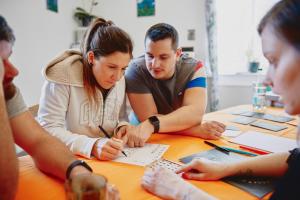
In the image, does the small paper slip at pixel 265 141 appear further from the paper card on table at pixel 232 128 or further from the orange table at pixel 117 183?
the orange table at pixel 117 183

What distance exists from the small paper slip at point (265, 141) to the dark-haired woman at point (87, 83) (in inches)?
20.4

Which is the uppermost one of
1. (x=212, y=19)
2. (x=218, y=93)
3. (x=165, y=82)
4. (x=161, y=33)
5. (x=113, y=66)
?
(x=212, y=19)

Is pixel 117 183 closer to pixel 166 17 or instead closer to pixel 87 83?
pixel 87 83

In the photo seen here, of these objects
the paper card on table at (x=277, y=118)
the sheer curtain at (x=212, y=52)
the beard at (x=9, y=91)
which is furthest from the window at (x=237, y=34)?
the beard at (x=9, y=91)

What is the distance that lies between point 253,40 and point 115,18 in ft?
6.19

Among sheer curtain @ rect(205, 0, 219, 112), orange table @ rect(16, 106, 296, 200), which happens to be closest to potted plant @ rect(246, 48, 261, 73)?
sheer curtain @ rect(205, 0, 219, 112)

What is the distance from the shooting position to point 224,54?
340 centimetres

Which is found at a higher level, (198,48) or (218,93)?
(198,48)

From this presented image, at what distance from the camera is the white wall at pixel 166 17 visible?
11.1 feet

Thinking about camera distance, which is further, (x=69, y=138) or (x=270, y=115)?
(x=270, y=115)

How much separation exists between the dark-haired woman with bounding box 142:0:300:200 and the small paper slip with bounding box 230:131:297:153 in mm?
260

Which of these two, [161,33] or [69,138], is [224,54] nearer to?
[161,33]

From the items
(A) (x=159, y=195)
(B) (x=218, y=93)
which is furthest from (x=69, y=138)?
(B) (x=218, y=93)

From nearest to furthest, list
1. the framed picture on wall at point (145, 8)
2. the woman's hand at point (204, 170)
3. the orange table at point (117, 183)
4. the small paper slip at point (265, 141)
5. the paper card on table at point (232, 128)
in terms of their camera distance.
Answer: the orange table at point (117, 183)
the woman's hand at point (204, 170)
the small paper slip at point (265, 141)
the paper card on table at point (232, 128)
the framed picture on wall at point (145, 8)
